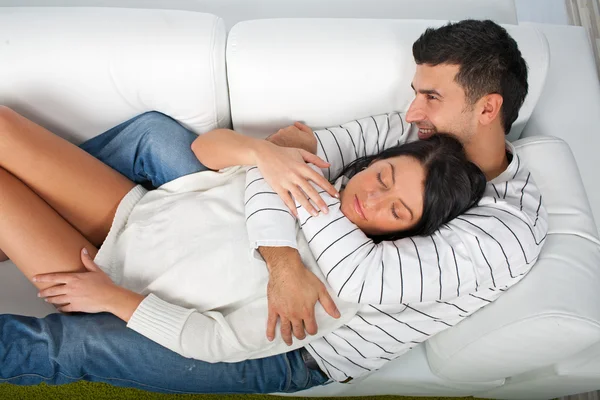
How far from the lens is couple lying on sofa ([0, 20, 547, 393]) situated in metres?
1.16

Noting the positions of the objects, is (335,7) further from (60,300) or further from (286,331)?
(60,300)

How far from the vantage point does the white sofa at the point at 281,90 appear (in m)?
1.30

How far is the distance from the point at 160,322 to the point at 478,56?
0.91 metres

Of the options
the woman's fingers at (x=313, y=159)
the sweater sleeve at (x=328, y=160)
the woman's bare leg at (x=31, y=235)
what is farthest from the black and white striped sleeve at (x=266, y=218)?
the woman's bare leg at (x=31, y=235)

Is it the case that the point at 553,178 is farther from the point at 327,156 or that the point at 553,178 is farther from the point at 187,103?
the point at 187,103

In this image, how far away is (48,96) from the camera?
138cm

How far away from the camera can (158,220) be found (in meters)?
1.33

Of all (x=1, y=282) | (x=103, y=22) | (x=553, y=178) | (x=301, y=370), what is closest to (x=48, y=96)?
(x=103, y=22)

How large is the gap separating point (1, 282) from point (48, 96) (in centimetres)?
48

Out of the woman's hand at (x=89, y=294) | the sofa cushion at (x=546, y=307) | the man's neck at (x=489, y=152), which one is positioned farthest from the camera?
the man's neck at (x=489, y=152)

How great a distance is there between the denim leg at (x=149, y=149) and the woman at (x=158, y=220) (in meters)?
0.06

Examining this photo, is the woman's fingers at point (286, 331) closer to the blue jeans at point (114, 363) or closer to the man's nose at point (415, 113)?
the blue jeans at point (114, 363)

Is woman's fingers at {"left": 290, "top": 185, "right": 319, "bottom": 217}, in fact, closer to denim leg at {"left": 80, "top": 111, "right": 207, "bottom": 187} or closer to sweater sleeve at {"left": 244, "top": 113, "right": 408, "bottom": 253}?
sweater sleeve at {"left": 244, "top": 113, "right": 408, "bottom": 253}

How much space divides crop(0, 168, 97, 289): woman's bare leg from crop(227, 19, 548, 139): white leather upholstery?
0.52 metres
